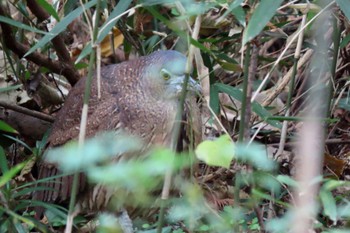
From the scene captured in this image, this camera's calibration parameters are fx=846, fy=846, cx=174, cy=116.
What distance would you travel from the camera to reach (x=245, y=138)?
256 cm

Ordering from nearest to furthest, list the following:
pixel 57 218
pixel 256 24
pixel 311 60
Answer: pixel 256 24 → pixel 57 218 → pixel 311 60

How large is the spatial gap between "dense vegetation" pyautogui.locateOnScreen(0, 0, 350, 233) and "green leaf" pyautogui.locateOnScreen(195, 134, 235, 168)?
13 cm

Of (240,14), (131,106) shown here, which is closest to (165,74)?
(131,106)

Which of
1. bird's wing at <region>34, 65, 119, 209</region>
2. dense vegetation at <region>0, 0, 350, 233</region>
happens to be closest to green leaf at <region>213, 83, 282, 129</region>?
dense vegetation at <region>0, 0, 350, 233</region>

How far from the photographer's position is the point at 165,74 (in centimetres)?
359

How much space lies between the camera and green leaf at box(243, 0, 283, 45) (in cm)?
249

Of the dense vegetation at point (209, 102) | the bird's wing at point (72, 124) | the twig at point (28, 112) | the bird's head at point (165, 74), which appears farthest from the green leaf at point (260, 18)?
the twig at point (28, 112)

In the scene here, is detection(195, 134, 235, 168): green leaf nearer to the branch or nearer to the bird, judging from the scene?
the bird

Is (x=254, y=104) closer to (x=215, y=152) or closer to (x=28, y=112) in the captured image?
(x=28, y=112)

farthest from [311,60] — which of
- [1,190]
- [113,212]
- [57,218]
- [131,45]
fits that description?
[1,190]

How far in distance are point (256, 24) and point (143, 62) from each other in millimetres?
1241

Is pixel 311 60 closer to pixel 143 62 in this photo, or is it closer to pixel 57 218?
pixel 143 62

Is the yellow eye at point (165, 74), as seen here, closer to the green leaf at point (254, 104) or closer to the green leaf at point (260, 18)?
the green leaf at point (254, 104)

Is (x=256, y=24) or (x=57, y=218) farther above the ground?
(x=256, y=24)
